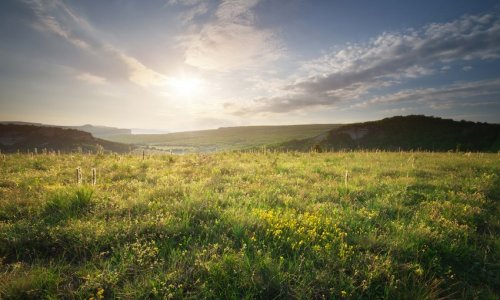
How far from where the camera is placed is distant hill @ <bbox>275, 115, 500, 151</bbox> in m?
49.1

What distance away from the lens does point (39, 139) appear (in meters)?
79.4

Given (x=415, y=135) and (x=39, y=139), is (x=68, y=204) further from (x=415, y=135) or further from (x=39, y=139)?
(x=39, y=139)

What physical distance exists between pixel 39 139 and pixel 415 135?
331 ft

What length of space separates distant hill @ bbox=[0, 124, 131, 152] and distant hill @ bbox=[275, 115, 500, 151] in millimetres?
66501

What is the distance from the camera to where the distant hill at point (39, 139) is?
7519 cm

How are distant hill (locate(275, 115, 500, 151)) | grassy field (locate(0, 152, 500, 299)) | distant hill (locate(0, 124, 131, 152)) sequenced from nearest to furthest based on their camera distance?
grassy field (locate(0, 152, 500, 299))
distant hill (locate(275, 115, 500, 151))
distant hill (locate(0, 124, 131, 152))

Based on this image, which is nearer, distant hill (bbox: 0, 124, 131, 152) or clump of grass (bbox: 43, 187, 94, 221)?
clump of grass (bbox: 43, 187, 94, 221)

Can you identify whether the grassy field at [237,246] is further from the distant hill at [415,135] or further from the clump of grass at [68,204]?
the distant hill at [415,135]

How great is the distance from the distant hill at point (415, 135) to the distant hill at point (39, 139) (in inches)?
2618

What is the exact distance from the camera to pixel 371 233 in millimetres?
4836

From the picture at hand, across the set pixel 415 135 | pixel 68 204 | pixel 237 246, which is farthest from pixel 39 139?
pixel 415 135

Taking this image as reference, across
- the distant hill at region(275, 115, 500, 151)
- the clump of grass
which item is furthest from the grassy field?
the distant hill at region(275, 115, 500, 151)

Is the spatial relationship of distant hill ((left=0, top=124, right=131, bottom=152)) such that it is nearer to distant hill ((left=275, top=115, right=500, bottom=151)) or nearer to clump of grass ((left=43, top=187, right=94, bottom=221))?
distant hill ((left=275, top=115, right=500, bottom=151))

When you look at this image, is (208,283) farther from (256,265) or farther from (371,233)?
(371,233)
